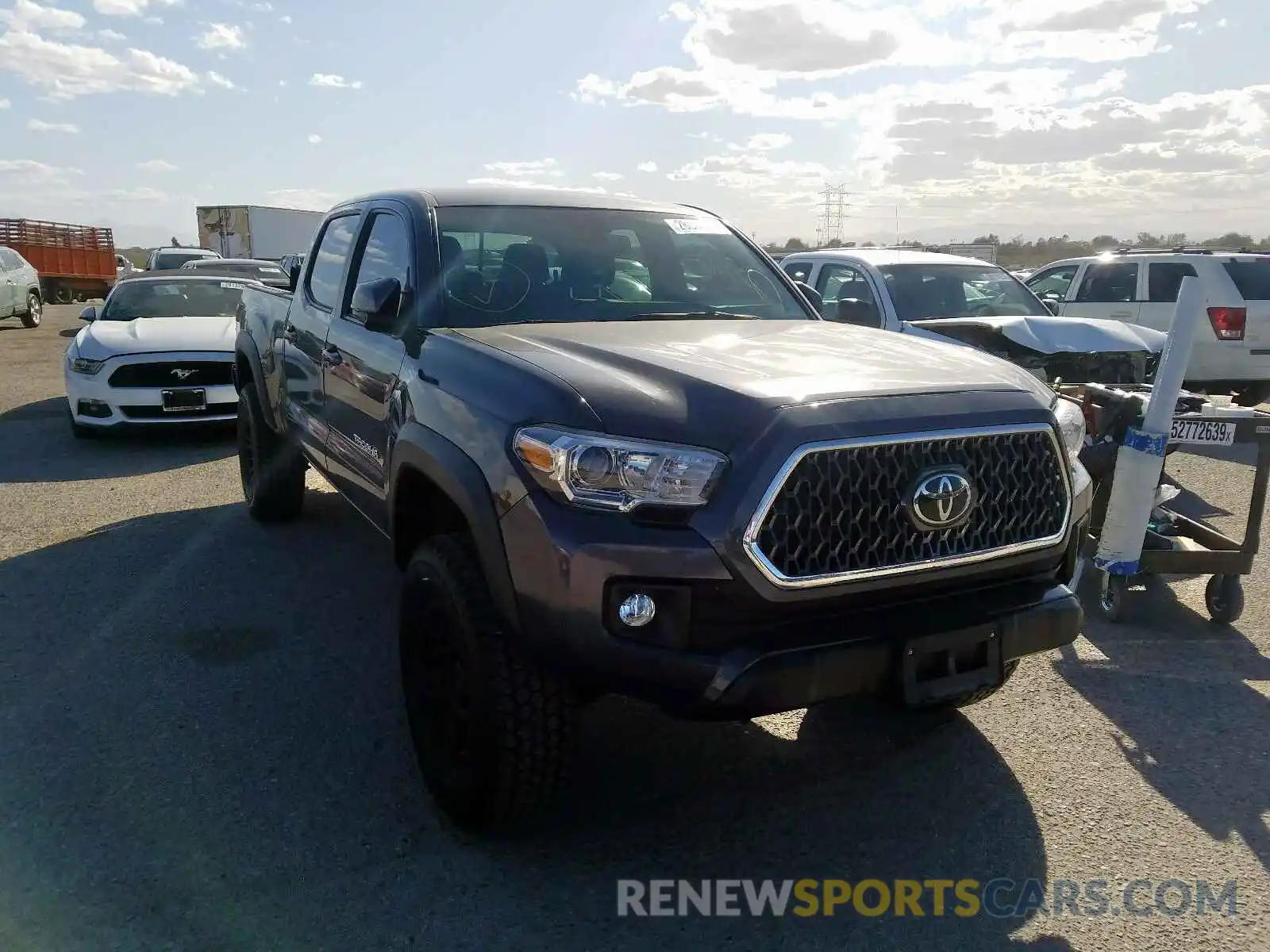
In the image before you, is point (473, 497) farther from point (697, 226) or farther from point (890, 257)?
point (890, 257)

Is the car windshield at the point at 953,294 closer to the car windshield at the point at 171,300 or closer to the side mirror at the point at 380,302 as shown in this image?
the side mirror at the point at 380,302

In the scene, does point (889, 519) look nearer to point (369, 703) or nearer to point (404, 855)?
point (404, 855)

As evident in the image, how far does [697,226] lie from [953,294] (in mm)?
4906

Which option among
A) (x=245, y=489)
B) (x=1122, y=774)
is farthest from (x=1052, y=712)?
(x=245, y=489)

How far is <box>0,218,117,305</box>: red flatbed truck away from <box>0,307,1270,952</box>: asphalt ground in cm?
3028

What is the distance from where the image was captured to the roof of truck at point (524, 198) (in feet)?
13.2

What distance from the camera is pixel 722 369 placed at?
9.23 ft

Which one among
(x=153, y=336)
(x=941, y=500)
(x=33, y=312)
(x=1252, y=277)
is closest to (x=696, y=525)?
(x=941, y=500)

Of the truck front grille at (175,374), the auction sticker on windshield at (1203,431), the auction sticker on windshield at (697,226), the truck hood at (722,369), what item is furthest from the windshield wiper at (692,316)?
the truck front grille at (175,374)

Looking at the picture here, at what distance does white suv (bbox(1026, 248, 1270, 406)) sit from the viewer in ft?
34.4

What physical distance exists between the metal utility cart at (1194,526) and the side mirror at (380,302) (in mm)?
3117

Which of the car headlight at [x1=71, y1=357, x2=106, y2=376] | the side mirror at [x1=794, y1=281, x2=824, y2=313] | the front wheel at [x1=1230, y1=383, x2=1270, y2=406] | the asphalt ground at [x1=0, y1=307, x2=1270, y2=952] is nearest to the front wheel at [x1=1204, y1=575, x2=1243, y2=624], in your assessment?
the asphalt ground at [x1=0, y1=307, x2=1270, y2=952]

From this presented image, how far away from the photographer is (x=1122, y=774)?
3.43 metres

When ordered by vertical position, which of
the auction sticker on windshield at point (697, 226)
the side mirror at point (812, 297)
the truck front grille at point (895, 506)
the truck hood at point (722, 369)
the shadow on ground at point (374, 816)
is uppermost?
the auction sticker on windshield at point (697, 226)
